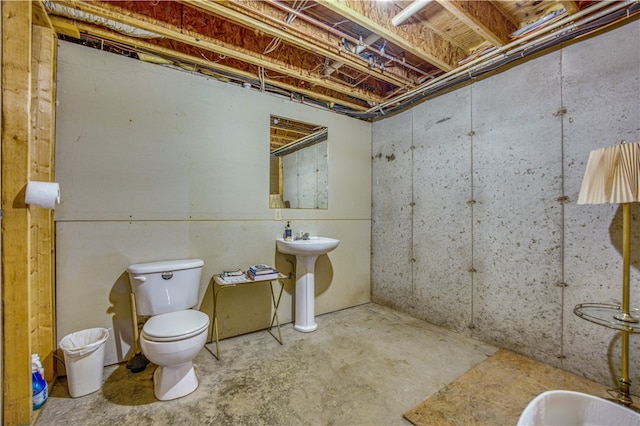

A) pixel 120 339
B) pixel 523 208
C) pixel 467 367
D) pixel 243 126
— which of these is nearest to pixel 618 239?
pixel 523 208

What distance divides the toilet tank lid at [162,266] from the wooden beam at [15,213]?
532mm

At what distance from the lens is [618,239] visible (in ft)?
5.60

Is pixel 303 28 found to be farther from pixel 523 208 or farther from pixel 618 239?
pixel 618 239

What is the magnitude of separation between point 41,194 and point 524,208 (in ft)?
10.3

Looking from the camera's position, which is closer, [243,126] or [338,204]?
[243,126]

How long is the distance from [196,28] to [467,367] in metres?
3.18

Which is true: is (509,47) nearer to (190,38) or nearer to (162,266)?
(190,38)

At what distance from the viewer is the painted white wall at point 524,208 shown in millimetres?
1744

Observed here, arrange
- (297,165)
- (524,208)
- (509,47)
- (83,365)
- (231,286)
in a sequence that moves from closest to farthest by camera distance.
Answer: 1. (83,365)
2. (509,47)
3. (524,208)
4. (231,286)
5. (297,165)

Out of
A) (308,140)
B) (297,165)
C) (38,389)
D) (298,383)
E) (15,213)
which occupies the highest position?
(308,140)

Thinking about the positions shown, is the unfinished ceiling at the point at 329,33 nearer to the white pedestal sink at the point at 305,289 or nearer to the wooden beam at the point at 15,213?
the wooden beam at the point at 15,213

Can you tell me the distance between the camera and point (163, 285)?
1.90m

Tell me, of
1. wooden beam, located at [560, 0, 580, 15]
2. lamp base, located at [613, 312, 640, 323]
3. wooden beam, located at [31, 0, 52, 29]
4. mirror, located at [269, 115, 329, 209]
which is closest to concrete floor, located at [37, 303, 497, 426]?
lamp base, located at [613, 312, 640, 323]

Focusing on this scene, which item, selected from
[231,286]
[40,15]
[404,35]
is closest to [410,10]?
[404,35]
